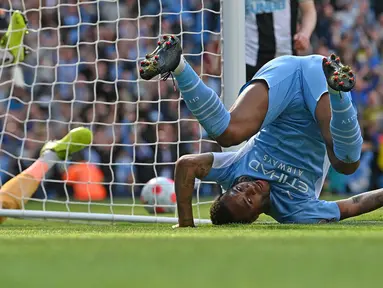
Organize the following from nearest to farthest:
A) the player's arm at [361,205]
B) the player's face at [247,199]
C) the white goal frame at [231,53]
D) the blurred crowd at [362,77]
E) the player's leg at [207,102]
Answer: the player's leg at [207,102]
the player's face at [247,199]
the player's arm at [361,205]
the white goal frame at [231,53]
the blurred crowd at [362,77]

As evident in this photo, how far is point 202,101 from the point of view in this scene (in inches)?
154

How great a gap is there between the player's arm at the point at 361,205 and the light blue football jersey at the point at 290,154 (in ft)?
0.34

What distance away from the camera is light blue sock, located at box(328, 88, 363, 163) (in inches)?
155

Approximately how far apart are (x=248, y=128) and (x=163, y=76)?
0.47 meters

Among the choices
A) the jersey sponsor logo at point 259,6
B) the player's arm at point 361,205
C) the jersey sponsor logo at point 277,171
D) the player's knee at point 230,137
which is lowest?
the player's arm at point 361,205

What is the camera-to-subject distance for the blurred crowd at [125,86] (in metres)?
6.16

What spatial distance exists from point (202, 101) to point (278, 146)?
63 centimetres

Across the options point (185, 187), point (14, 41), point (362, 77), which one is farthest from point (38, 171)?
point (362, 77)

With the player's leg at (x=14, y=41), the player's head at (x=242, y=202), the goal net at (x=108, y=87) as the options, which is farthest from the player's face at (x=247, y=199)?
the player's leg at (x=14, y=41)

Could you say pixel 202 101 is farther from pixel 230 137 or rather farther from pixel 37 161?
pixel 37 161

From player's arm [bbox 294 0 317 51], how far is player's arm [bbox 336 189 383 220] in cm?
159

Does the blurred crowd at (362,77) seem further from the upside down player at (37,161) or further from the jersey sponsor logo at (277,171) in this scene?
the jersey sponsor logo at (277,171)
